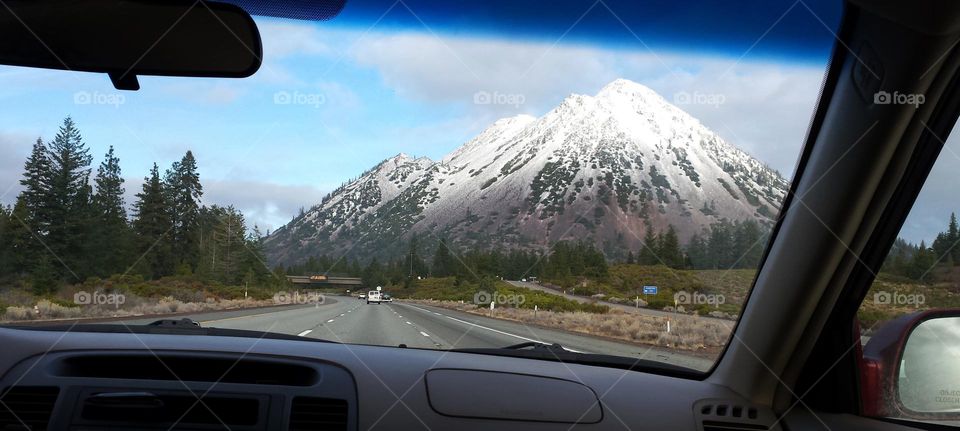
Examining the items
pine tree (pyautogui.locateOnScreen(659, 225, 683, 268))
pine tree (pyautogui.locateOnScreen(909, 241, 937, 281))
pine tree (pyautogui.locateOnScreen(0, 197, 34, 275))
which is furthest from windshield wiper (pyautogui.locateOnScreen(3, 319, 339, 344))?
pine tree (pyautogui.locateOnScreen(909, 241, 937, 281))

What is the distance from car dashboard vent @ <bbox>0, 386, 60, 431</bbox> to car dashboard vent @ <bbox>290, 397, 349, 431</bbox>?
3.82 feet

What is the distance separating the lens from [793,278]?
137 inches

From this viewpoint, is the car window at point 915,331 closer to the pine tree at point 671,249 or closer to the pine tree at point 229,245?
the pine tree at point 671,249

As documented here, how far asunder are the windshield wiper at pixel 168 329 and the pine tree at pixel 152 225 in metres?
0.49

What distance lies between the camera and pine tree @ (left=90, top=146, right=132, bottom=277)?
4.32 meters

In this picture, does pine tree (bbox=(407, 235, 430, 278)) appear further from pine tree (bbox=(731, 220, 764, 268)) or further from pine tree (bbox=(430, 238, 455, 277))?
pine tree (bbox=(731, 220, 764, 268))

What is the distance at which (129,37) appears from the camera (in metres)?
2.56

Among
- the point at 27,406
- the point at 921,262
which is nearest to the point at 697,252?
the point at 921,262

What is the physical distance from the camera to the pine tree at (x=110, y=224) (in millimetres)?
4324

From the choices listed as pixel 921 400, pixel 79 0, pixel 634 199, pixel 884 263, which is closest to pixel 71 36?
pixel 79 0

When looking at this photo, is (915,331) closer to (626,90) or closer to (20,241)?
(626,90)

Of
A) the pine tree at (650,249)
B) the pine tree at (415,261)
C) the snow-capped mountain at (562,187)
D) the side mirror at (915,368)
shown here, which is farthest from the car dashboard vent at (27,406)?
the side mirror at (915,368)

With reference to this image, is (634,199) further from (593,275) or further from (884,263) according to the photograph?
(884,263)

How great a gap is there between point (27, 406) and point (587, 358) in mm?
2986
